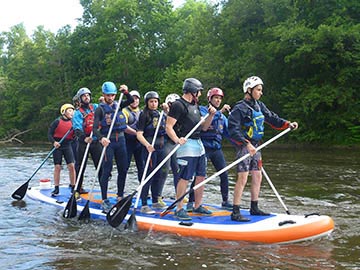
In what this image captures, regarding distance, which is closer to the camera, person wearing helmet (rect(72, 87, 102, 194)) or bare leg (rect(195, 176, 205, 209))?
bare leg (rect(195, 176, 205, 209))

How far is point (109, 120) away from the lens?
7.15m

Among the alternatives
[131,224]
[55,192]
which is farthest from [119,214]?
[55,192]

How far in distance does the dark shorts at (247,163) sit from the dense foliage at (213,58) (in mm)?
17947

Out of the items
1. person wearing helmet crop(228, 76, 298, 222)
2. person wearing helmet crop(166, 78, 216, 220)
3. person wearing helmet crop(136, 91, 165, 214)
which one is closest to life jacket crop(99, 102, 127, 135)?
person wearing helmet crop(136, 91, 165, 214)

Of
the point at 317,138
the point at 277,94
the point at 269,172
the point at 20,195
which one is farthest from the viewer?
the point at 277,94

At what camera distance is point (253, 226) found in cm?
566

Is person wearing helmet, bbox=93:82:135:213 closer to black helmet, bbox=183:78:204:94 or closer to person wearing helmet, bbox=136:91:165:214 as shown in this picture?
person wearing helmet, bbox=136:91:165:214

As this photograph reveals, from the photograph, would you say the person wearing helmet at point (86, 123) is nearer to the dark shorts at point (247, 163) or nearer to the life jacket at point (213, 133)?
the life jacket at point (213, 133)

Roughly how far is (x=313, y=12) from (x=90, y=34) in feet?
93.9

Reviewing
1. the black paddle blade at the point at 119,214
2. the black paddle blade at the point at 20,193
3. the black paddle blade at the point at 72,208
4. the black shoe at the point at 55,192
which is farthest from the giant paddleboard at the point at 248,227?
the black paddle blade at the point at 20,193

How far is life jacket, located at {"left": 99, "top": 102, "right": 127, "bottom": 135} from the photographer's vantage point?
7.12m

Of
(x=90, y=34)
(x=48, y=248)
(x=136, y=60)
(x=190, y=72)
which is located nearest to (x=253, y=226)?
(x=48, y=248)

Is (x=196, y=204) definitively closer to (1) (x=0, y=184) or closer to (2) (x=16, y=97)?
(1) (x=0, y=184)

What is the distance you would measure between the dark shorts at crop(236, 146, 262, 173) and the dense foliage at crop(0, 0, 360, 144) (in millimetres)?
17947
